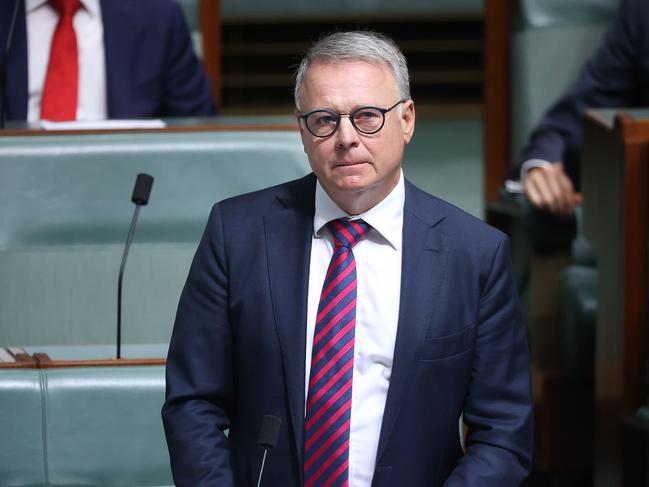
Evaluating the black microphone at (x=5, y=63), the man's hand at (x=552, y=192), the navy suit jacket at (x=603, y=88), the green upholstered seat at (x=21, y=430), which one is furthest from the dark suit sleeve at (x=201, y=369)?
the navy suit jacket at (x=603, y=88)

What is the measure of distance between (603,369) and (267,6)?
4.10 ft

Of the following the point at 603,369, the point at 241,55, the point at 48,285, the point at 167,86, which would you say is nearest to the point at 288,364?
the point at 48,285

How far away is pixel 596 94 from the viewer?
7.04 feet

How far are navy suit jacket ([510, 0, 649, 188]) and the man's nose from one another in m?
1.06

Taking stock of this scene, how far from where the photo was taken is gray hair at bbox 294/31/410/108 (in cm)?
105

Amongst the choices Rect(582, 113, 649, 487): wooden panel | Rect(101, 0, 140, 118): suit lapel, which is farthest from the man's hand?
Rect(101, 0, 140, 118): suit lapel

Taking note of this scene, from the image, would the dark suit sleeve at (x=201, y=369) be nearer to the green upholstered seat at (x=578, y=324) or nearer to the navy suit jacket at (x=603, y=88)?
the green upholstered seat at (x=578, y=324)

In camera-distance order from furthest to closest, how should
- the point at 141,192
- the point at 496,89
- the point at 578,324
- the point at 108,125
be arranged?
1. the point at 496,89
2. the point at 578,324
3. the point at 108,125
4. the point at 141,192

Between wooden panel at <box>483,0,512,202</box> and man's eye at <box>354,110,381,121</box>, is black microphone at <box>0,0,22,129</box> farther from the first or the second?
wooden panel at <box>483,0,512,202</box>

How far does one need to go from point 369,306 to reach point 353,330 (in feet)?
0.10

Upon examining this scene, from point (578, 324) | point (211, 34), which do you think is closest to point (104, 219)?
point (578, 324)

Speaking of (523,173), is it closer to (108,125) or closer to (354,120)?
(108,125)

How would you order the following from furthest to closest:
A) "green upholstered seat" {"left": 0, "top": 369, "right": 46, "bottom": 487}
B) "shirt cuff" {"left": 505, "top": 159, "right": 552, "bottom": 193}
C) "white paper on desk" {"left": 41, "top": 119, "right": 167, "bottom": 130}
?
"shirt cuff" {"left": 505, "top": 159, "right": 552, "bottom": 193}, "white paper on desk" {"left": 41, "top": 119, "right": 167, "bottom": 130}, "green upholstered seat" {"left": 0, "top": 369, "right": 46, "bottom": 487}

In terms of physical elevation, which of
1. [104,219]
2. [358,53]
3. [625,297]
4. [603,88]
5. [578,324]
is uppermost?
[358,53]
